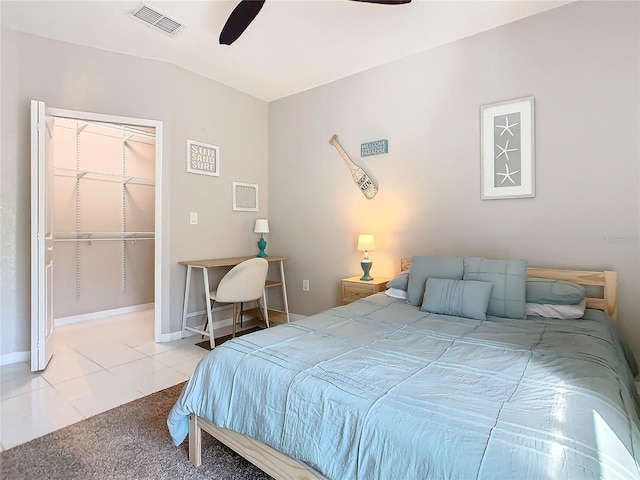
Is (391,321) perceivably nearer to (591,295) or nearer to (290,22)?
(591,295)

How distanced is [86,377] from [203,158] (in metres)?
2.19

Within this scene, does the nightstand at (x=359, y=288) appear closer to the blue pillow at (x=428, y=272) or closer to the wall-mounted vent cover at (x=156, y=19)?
the blue pillow at (x=428, y=272)

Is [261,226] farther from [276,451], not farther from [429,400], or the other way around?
[429,400]

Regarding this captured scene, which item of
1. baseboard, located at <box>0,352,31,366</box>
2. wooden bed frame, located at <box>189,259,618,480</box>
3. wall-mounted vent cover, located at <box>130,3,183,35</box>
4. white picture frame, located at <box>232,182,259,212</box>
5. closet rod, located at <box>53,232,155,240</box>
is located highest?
wall-mounted vent cover, located at <box>130,3,183,35</box>

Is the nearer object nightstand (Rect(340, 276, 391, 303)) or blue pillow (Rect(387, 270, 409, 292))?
blue pillow (Rect(387, 270, 409, 292))

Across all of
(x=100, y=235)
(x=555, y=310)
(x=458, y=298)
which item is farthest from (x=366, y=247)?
(x=100, y=235)

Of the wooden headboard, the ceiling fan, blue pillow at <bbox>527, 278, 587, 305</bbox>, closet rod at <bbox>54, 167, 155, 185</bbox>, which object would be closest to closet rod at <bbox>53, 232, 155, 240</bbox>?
closet rod at <bbox>54, 167, 155, 185</bbox>

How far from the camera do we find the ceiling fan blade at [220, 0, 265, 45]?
1.99m

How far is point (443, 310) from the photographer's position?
2242 millimetres

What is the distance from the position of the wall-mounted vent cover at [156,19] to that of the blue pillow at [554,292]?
10.2 ft

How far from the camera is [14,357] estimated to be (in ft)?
9.25

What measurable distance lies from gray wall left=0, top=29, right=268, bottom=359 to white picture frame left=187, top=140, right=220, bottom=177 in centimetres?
5

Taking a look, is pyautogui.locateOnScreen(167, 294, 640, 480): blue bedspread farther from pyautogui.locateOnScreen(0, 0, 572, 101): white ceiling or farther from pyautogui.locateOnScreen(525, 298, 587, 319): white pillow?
pyautogui.locateOnScreen(0, 0, 572, 101): white ceiling

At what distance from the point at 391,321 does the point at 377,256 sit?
1.41m
